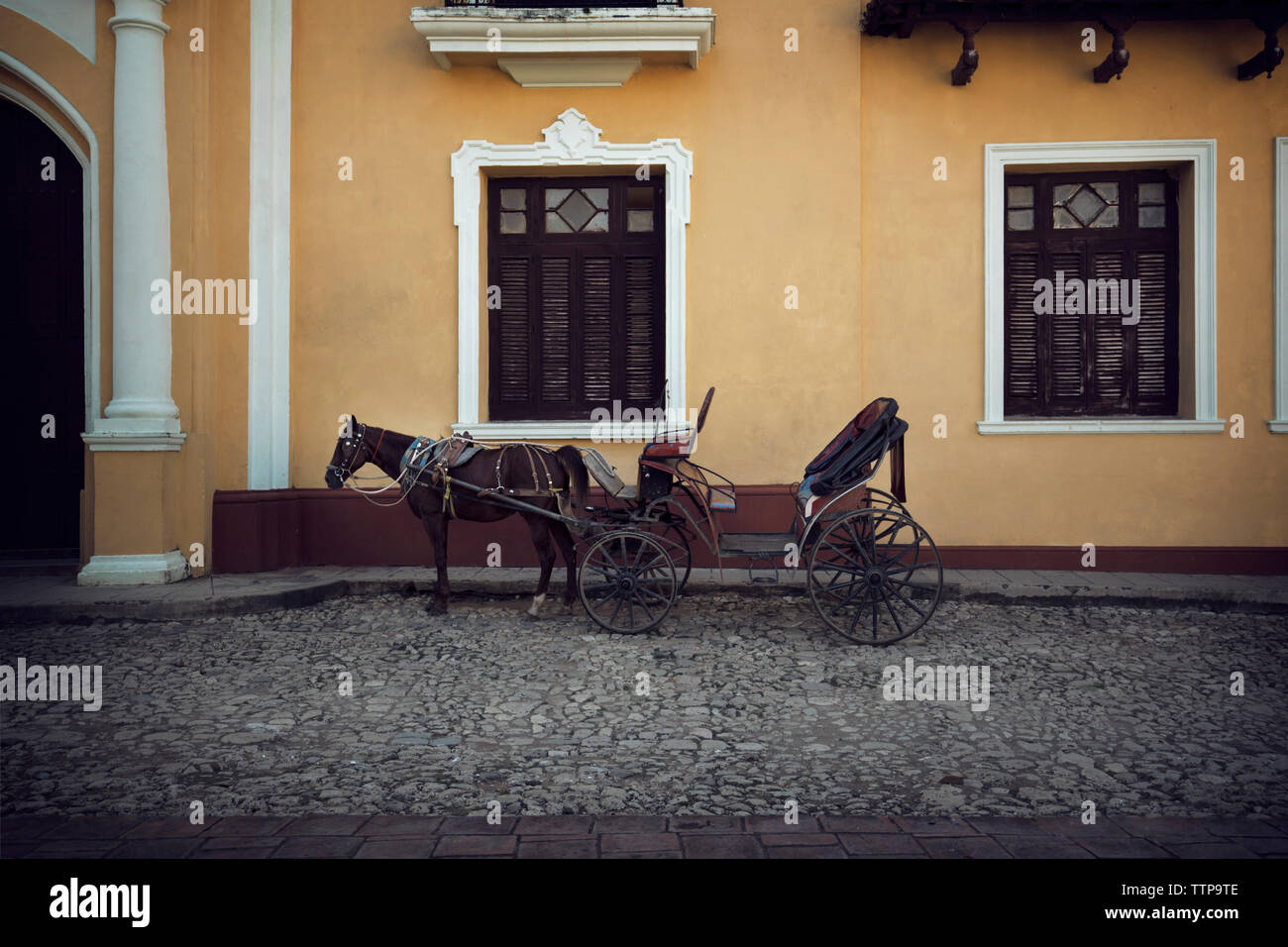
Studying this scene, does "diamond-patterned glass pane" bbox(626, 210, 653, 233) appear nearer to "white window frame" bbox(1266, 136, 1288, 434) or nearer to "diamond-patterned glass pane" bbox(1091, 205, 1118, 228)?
"diamond-patterned glass pane" bbox(1091, 205, 1118, 228)

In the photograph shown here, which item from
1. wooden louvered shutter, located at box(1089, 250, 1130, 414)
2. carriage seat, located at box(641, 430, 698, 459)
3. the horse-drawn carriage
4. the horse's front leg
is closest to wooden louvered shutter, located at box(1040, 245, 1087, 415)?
wooden louvered shutter, located at box(1089, 250, 1130, 414)

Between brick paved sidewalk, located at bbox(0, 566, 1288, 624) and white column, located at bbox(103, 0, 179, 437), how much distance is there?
151cm

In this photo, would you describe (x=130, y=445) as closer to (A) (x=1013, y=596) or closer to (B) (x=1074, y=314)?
(A) (x=1013, y=596)

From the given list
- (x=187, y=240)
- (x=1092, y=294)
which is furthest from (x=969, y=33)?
(x=187, y=240)

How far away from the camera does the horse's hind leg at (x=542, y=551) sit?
7297 millimetres

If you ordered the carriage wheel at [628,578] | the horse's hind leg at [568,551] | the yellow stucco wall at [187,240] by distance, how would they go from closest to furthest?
1. the carriage wheel at [628,578]
2. the horse's hind leg at [568,551]
3. the yellow stucco wall at [187,240]

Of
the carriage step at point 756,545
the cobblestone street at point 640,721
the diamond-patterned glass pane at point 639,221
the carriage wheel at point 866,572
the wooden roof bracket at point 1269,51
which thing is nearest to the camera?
the cobblestone street at point 640,721

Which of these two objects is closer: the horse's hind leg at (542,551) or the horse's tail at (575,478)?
the horse's tail at (575,478)

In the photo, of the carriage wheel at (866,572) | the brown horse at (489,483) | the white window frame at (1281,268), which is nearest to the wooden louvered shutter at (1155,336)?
the white window frame at (1281,268)

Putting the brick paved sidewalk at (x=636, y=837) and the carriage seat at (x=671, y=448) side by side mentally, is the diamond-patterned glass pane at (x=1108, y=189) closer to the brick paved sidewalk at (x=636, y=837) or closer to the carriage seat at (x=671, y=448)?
the carriage seat at (x=671, y=448)

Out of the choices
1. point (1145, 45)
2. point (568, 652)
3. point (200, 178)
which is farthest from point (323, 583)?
point (1145, 45)

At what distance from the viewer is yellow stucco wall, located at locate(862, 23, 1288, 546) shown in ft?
28.6

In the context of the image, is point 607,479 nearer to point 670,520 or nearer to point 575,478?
point 575,478

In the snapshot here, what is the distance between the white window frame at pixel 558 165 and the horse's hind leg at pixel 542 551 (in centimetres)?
180
